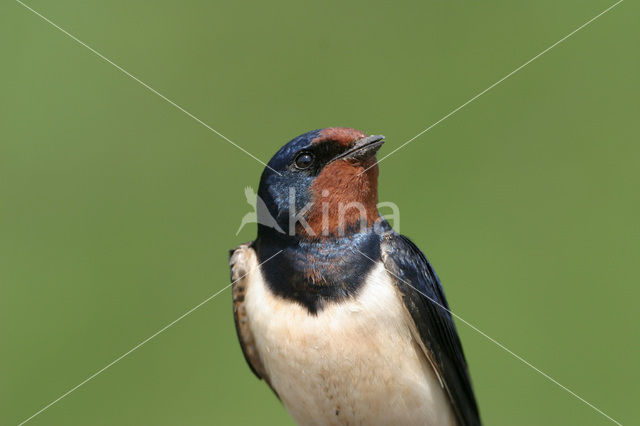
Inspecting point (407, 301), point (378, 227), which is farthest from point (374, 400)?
point (378, 227)

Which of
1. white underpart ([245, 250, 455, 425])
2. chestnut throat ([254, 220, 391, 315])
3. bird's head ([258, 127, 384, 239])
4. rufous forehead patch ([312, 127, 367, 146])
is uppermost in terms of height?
rufous forehead patch ([312, 127, 367, 146])

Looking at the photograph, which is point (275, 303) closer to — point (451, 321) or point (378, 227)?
point (378, 227)

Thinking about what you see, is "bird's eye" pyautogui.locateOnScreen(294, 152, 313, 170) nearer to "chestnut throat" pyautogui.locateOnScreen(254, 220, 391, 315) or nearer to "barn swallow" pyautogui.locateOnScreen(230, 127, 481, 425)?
"barn swallow" pyautogui.locateOnScreen(230, 127, 481, 425)

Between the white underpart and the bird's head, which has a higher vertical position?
the bird's head

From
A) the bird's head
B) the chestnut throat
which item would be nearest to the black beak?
the bird's head

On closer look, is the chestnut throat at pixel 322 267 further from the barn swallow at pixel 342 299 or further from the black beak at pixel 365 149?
the black beak at pixel 365 149

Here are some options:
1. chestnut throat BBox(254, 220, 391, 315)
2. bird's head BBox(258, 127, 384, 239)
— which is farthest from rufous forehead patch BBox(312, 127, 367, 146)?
chestnut throat BBox(254, 220, 391, 315)

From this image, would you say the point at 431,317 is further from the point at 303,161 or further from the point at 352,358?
the point at 303,161

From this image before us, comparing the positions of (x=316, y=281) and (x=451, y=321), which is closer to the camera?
(x=316, y=281)
